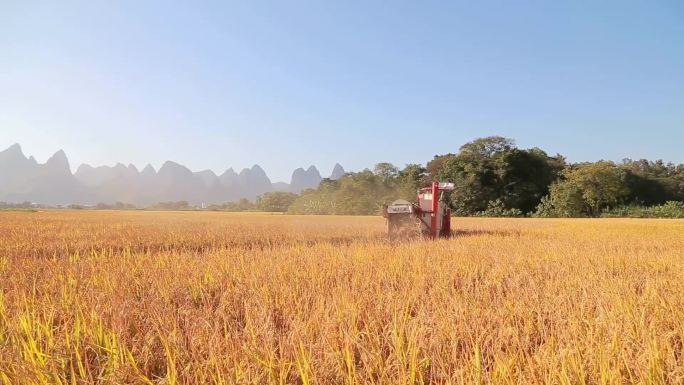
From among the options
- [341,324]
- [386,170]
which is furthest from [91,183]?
[341,324]

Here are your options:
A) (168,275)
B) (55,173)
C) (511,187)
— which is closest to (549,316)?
(168,275)

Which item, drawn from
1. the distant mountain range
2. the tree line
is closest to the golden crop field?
the tree line

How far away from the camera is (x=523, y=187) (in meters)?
37.5

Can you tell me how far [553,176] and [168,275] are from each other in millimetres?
44973

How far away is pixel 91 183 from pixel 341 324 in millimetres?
225244

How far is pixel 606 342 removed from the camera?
73.7 inches

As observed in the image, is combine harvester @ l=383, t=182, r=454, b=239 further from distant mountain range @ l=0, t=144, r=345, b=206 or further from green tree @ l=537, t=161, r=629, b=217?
distant mountain range @ l=0, t=144, r=345, b=206

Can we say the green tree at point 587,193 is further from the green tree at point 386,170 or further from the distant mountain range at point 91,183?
the distant mountain range at point 91,183

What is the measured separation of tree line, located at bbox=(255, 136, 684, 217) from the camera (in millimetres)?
33531

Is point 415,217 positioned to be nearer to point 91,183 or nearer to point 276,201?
point 276,201

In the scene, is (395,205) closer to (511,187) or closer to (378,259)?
(378,259)

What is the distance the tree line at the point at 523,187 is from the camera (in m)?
33.5

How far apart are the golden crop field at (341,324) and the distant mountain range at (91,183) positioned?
6062 inches

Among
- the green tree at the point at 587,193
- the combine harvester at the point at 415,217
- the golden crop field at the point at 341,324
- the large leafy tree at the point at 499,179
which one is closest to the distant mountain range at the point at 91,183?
the large leafy tree at the point at 499,179
